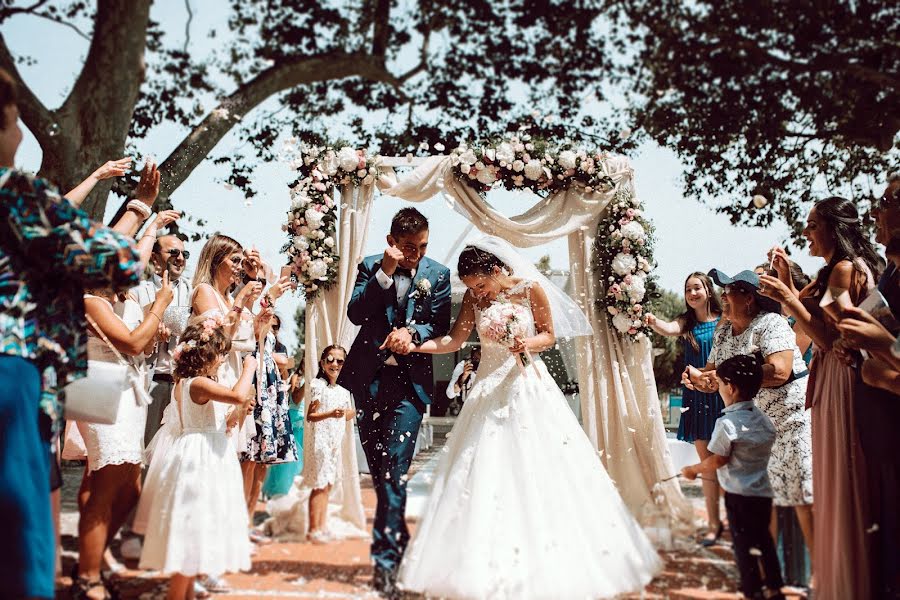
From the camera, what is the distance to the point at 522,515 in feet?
10.5

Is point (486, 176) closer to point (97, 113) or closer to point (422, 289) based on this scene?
point (422, 289)

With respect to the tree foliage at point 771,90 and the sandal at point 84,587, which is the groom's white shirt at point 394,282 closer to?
the sandal at point 84,587

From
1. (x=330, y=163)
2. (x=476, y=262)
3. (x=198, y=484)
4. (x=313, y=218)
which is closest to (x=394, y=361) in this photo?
(x=476, y=262)

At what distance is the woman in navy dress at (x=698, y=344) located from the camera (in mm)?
4859

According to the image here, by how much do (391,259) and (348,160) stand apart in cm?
235

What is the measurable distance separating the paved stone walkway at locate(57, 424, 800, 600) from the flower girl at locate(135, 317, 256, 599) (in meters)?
0.44

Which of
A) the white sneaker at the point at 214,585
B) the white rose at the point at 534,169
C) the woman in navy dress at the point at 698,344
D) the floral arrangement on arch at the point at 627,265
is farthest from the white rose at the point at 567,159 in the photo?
the white sneaker at the point at 214,585

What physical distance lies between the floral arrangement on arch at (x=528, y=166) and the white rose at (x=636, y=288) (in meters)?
0.92

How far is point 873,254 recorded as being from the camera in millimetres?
2998

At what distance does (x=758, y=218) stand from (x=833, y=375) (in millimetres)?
6099

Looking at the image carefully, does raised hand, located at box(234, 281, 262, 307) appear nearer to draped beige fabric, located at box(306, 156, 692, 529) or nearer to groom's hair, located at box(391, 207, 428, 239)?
groom's hair, located at box(391, 207, 428, 239)

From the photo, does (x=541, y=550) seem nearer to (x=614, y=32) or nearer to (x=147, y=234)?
(x=147, y=234)

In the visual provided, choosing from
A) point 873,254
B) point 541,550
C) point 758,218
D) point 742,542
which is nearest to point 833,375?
point 873,254

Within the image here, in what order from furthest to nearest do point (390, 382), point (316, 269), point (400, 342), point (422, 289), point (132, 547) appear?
point (316, 269)
point (422, 289)
point (390, 382)
point (400, 342)
point (132, 547)
